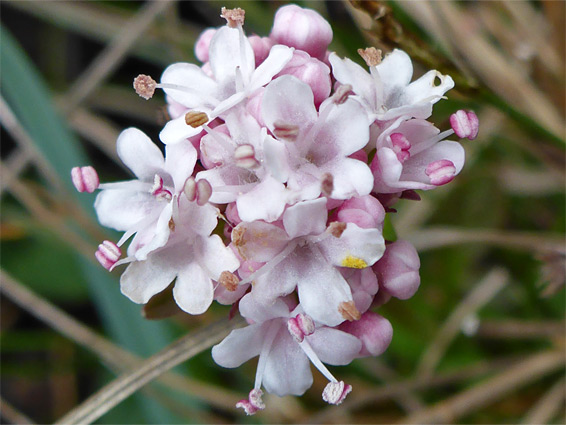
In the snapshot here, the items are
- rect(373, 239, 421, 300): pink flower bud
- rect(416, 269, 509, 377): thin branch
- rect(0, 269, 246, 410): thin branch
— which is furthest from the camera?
rect(416, 269, 509, 377): thin branch

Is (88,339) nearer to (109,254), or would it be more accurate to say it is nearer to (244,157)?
(109,254)

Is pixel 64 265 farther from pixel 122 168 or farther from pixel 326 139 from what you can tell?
pixel 326 139

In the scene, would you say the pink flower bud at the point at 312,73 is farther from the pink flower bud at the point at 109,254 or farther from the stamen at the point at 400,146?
the pink flower bud at the point at 109,254

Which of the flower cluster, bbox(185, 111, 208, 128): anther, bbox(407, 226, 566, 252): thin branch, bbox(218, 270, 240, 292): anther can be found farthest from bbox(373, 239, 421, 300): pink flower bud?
bbox(407, 226, 566, 252): thin branch

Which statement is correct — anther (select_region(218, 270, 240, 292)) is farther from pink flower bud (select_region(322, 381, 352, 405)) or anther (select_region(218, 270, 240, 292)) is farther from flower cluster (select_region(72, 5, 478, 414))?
pink flower bud (select_region(322, 381, 352, 405))

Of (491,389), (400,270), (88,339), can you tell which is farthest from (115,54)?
(491,389)
